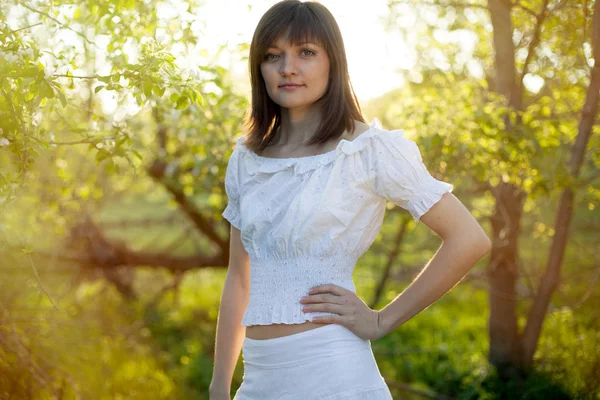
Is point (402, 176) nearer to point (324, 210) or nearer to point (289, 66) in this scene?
point (324, 210)

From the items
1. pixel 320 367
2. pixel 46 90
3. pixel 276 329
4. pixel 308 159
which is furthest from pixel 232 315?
pixel 46 90

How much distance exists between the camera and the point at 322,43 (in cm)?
189

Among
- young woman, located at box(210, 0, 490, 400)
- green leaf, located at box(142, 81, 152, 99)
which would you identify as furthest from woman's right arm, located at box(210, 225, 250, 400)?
green leaf, located at box(142, 81, 152, 99)

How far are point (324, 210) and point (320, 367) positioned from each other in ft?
1.37

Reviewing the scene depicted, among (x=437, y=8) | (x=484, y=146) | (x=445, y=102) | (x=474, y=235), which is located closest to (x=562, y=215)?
(x=484, y=146)

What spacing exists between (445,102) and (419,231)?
2006 millimetres

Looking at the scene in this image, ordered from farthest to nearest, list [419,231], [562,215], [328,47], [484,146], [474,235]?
[419,231], [562,215], [484,146], [328,47], [474,235]

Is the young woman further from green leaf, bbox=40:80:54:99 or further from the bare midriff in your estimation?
green leaf, bbox=40:80:54:99

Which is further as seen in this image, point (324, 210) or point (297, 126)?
point (297, 126)

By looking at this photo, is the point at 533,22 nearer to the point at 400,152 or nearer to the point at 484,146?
the point at 484,146

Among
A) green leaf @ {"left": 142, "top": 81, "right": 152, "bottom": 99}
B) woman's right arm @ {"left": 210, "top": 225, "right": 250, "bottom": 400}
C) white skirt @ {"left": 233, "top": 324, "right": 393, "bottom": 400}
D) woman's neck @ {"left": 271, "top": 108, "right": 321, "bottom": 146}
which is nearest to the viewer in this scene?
white skirt @ {"left": 233, "top": 324, "right": 393, "bottom": 400}

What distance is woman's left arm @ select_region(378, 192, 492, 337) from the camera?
1.75 metres

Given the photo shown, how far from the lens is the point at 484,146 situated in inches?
125

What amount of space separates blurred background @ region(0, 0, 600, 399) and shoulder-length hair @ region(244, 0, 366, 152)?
0.28 metres
